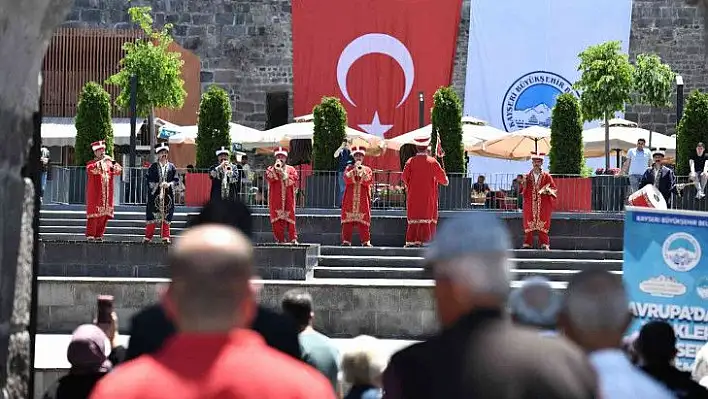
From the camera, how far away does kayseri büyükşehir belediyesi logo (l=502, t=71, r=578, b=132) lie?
30469 millimetres

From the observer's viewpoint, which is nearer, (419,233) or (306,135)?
(419,233)

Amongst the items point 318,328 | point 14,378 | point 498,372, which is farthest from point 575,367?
point 318,328

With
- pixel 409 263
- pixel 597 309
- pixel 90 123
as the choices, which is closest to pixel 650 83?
pixel 90 123

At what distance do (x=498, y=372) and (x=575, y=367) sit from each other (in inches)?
7.1

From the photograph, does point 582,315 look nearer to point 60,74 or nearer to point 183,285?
point 183,285

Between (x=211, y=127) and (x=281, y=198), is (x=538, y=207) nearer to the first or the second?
(x=281, y=198)

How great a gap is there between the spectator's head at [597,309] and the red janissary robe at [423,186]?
45.1 feet

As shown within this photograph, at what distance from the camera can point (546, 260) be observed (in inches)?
671

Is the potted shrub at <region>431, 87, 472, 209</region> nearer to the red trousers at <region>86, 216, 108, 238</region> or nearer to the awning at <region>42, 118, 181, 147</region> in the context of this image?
the red trousers at <region>86, 216, 108, 238</region>

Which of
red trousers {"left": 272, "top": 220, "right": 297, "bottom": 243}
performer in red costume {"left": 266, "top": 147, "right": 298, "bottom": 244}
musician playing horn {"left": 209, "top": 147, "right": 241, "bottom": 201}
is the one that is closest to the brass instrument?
musician playing horn {"left": 209, "top": 147, "right": 241, "bottom": 201}

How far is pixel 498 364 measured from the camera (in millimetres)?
2926

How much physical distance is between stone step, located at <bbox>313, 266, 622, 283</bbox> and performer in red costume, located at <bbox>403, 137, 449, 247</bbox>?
1084 mm

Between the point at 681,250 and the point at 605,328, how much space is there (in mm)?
4335

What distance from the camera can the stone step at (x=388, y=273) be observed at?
645 inches
